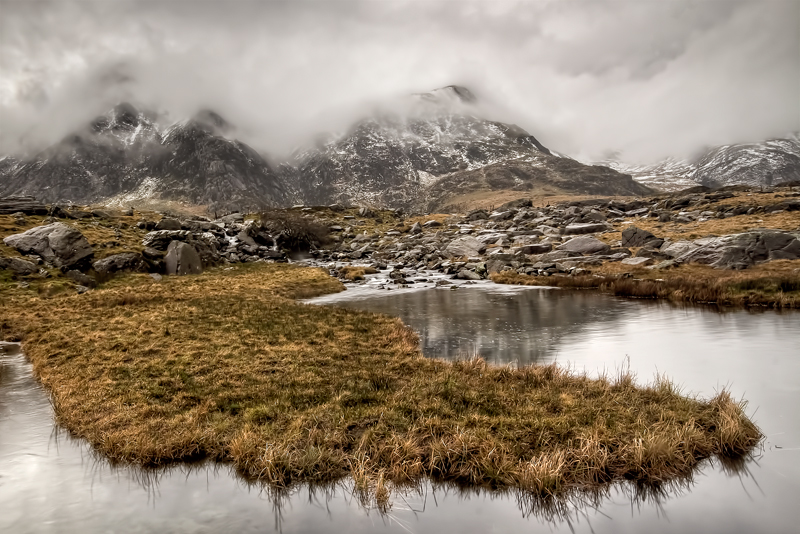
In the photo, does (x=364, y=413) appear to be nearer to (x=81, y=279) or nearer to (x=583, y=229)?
(x=81, y=279)

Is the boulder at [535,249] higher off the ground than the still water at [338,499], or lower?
higher

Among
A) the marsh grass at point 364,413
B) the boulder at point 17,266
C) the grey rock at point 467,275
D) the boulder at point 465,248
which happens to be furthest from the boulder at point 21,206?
the grey rock at point 467,275

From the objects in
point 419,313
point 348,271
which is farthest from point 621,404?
point 348,271

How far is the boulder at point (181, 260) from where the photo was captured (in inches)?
2079

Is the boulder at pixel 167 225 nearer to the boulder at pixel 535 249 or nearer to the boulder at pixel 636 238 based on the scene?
the boulder at pixel 535 249

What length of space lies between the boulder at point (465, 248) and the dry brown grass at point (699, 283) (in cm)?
2069

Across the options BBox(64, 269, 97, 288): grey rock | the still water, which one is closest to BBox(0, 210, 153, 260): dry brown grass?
BBox(64, 269, 97, 288): grey rock

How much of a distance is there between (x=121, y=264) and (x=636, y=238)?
65.4m

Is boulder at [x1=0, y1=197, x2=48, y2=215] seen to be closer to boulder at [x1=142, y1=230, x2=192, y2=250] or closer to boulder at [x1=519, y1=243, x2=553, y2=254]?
boulder at [x1=142, y1=230, x2=192, y2=250]

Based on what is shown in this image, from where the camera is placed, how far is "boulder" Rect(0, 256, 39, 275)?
1617 inches

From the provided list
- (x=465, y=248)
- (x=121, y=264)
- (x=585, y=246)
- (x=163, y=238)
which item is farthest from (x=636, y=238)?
(x=121, y=264)

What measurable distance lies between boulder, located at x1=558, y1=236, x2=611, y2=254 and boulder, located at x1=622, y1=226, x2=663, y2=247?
401cm

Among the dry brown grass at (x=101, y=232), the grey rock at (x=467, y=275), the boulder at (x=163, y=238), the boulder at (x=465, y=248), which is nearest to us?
the dry brown grass at (x=101, y=232)

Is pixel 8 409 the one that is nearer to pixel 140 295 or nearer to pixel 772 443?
pixel 140 295
